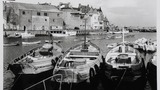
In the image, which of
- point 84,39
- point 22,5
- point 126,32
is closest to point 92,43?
point 84,39

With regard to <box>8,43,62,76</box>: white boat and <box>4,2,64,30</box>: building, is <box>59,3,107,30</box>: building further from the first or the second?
<box>8,43,62,76</box>: white boat

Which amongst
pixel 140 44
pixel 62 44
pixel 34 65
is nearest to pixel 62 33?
pixel 62 44

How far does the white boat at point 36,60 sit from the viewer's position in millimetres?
4023

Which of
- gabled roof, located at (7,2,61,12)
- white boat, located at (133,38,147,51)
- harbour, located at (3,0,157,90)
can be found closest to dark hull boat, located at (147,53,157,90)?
harbour, located at (3,0,157,90)

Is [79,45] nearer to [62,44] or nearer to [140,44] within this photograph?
[62,44]

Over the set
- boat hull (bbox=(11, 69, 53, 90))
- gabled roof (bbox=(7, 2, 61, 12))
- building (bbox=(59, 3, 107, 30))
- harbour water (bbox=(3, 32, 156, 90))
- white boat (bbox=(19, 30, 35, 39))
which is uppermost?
gabled roof (bbox=(7, 2, 61, 12))

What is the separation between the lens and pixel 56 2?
13.4 ft

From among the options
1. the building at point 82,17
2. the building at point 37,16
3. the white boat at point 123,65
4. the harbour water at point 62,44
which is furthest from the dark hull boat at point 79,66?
the building at point 37,16

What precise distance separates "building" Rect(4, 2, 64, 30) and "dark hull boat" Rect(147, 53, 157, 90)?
1852 millimetres

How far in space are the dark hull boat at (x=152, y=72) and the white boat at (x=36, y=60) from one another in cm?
178

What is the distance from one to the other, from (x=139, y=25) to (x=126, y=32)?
0.87 feet

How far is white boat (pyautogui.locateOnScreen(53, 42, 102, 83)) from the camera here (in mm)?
3759

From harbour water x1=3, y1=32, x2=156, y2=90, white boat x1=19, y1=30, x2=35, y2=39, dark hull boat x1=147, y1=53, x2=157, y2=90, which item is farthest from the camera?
white boat x1=19, y1=30, x2=35, y2=39

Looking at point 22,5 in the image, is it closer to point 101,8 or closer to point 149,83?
point 101,8
